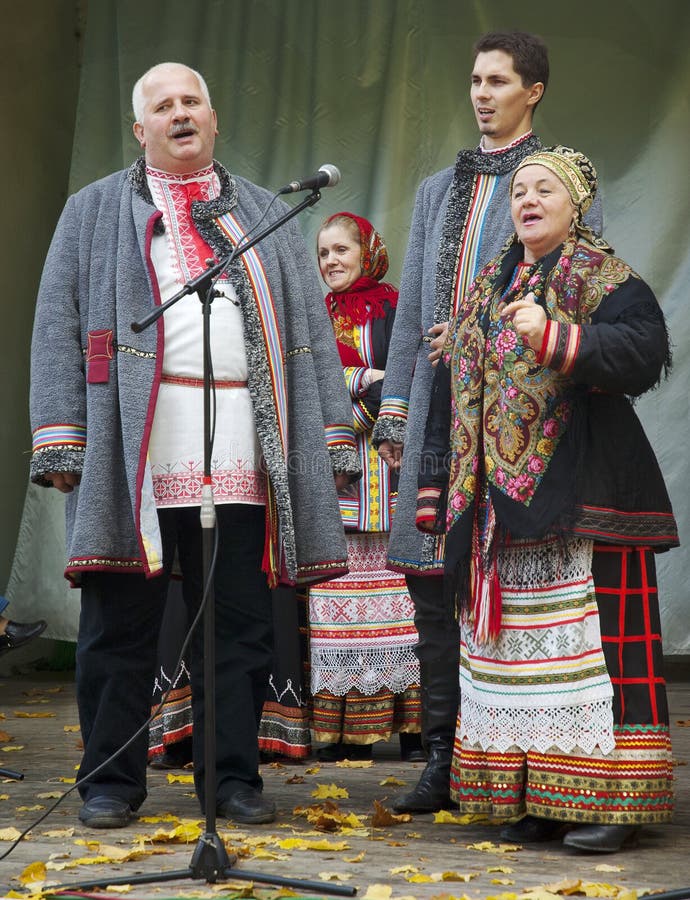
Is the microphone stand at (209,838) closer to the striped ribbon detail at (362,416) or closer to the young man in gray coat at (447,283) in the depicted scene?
the young man in gray coat at (447,283)

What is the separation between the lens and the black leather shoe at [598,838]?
9.68ft

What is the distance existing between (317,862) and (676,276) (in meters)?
4.01

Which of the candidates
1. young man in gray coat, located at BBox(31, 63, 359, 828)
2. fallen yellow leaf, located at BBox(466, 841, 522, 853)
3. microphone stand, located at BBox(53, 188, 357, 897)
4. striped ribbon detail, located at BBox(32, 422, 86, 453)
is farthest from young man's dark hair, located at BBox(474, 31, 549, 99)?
fallen yellow leaf, located at BBox(466, 841, 522, 853)

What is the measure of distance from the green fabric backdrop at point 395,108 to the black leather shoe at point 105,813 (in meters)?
3.50

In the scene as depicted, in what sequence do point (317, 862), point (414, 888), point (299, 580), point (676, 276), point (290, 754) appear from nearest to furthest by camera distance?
point (414, 888) → point (317, 862) → point (299, 580) → point (290, 754) → point (676, 276)

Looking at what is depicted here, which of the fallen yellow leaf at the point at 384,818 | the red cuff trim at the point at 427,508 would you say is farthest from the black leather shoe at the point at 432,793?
the red cuff trim at the point at 427,508

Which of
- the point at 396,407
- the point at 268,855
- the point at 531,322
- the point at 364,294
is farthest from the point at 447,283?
the point at 268,855

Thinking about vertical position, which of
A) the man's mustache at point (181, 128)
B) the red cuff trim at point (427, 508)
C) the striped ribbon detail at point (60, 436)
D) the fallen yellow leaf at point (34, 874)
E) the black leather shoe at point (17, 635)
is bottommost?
the fallen yellow leaf at point (34, 874)

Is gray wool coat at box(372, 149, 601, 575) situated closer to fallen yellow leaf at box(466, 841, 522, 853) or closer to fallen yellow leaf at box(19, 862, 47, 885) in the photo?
fallen yellow leaf at box(466, 841, 522, 853)

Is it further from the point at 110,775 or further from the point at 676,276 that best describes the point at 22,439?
the point at 110,775

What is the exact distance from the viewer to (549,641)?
119 inches

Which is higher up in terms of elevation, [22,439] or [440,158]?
[440,158]

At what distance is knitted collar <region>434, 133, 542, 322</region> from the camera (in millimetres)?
3586

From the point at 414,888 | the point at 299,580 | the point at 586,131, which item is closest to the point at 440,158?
the point at 586,131
